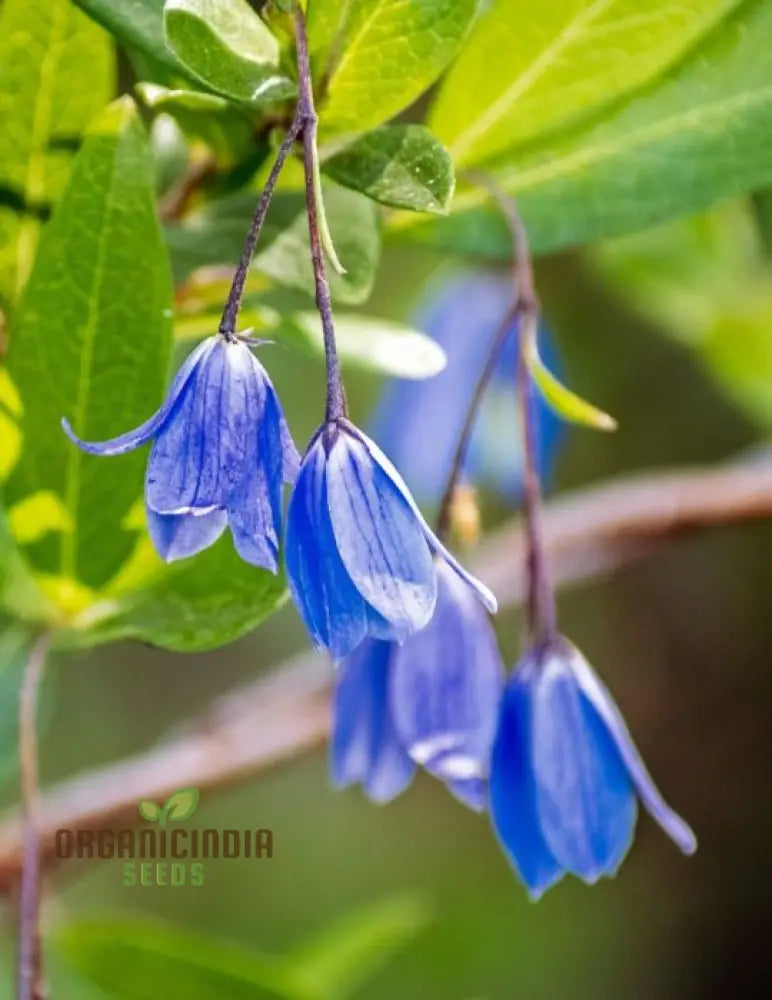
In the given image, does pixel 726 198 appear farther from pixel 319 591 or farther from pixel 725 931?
pixel 725 931

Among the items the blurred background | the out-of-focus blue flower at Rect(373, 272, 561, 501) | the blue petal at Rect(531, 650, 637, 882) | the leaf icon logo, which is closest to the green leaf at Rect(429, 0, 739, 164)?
the blue petal at Rect(531, 650, 637, 882)

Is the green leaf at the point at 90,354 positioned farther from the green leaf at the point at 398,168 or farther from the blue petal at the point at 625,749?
the blue petal at the point at 625,749

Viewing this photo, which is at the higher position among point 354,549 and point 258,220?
point 258,220

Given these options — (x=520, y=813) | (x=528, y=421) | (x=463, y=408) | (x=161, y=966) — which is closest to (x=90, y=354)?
(x=528, y=421)

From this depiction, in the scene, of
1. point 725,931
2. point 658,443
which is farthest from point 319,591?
point 725,931

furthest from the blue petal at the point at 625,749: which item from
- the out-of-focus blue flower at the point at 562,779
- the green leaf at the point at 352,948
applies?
the green leaf at the point at 352,948

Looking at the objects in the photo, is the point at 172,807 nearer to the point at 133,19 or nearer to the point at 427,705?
the point at 427,705
